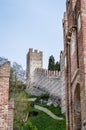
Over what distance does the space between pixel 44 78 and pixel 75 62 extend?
4754 centimetres

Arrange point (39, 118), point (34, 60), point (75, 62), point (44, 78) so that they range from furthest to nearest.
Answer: point (34, 60), point (44, 78), point (39, 118), point (75, 62)

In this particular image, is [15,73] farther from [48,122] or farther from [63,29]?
[63,29]

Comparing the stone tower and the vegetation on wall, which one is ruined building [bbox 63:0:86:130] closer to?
the vegetation on wall

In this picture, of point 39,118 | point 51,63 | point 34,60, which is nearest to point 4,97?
point 39,118

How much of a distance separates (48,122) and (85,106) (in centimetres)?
2851

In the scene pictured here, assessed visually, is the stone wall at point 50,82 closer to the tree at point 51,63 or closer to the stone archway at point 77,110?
the tree at point 51,63

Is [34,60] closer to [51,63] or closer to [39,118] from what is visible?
[51,63]

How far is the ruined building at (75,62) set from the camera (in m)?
11.5

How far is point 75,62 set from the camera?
1296 centimetres

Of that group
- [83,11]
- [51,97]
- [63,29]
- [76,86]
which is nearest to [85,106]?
[76,86]

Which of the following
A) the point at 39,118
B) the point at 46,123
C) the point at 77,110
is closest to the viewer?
the point at 77,110

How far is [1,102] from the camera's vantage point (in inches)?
403

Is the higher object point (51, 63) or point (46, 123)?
point (51, 63)

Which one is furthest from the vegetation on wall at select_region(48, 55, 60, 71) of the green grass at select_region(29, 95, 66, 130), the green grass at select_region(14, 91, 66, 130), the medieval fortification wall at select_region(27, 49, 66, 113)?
the green grass at select_region(29, 95, 66, 130)
